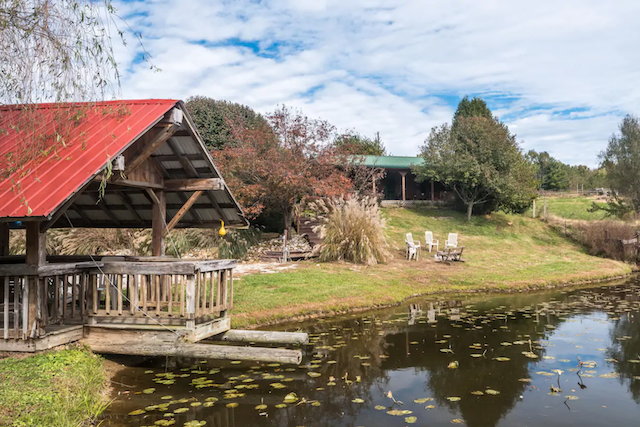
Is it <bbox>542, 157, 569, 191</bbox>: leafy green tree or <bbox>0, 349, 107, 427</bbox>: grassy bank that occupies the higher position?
<bbox>542, 157, 569, 191</bbox>: leafy green tree

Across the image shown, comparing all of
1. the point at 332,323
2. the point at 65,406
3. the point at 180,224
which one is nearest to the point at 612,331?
the point at 332,323

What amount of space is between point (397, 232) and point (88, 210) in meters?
17.1

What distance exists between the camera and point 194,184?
8.41 metres

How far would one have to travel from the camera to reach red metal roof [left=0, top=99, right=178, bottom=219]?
18.8 feet

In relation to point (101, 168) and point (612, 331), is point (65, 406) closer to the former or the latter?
point (101, 168)

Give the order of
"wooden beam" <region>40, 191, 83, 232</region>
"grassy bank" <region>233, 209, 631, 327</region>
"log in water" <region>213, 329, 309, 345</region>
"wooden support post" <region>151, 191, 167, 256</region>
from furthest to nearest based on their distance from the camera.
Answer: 1. "grassy bank" <region>233, 209, 631, 327</region>
2. "wooden support post" <region>151, 191, 167, 256</region>
3. "log in water" <region>213, 329, 309, 345</region>
4. "wooden beam" <region>40, 191, 83, 232</region>

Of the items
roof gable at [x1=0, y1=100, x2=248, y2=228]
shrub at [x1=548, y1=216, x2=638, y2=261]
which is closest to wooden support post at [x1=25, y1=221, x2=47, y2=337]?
roof gable at [x1=0, y1=100, x2=248, y2=228]

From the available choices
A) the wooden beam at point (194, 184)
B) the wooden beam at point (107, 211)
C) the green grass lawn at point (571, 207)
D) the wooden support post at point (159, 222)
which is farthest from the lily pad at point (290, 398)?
the green grass lawn at point (571, 207)

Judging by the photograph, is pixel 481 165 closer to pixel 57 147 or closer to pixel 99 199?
pixel 99 199

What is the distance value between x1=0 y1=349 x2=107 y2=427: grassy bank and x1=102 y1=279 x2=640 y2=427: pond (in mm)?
308

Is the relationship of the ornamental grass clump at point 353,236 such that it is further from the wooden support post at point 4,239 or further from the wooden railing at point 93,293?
the wooden support post at point 4,239

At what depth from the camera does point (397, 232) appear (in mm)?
24859

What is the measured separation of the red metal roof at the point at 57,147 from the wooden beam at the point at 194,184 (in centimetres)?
152

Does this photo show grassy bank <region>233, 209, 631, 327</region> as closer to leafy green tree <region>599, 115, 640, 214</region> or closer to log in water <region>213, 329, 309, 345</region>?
log in water <region>213, 329, 309, 345</region>
